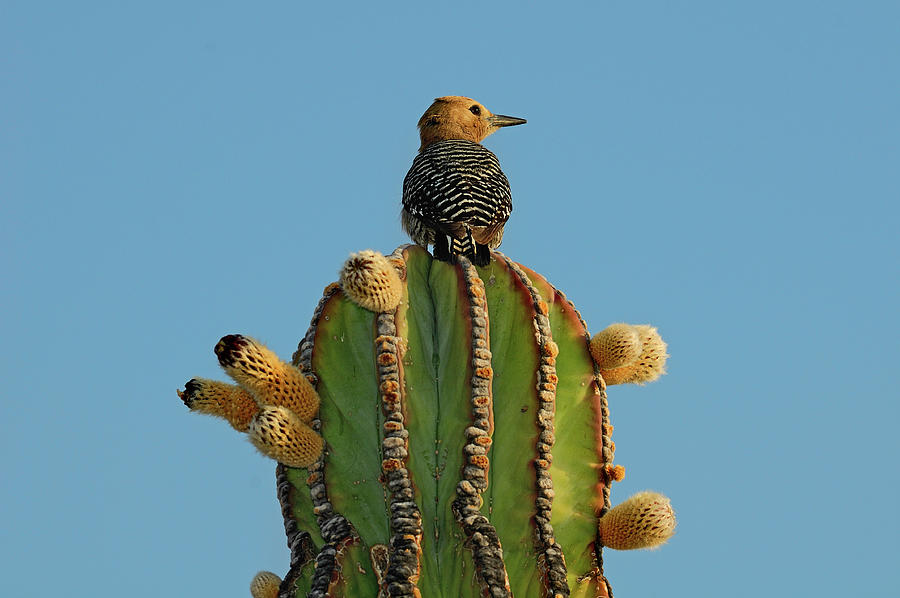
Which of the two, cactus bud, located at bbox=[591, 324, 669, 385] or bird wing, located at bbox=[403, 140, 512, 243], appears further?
bird wing, located at bbox=[403, 140, 512, 243]

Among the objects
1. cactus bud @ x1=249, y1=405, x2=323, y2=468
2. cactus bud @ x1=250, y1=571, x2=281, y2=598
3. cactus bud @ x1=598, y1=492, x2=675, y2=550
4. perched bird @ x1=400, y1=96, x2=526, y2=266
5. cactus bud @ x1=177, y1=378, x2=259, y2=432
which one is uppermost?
perched bird @ x1=400, y1=96, x2=526, y2=266

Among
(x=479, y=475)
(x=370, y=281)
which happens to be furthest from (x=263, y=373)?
(x=479, y=475)

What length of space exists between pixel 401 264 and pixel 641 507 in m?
1.40

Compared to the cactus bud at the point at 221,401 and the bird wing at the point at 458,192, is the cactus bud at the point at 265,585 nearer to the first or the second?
the cactus bud at the point at 221,401

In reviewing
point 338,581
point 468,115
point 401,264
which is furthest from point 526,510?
point 468,115

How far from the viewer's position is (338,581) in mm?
4508

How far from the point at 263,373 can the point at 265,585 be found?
1150 mm

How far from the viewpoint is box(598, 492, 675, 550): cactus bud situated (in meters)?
4.76

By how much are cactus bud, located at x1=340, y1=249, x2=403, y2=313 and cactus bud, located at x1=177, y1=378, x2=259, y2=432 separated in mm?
616

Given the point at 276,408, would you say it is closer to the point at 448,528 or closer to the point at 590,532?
the point at 448,528

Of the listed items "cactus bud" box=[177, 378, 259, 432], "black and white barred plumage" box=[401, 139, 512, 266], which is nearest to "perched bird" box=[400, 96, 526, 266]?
"black and white barred plumage" box=[401, 139, 512, 266]

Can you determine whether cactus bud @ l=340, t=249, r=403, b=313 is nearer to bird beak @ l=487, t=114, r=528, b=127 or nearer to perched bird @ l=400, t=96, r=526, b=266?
perched bird @ l=400, t=96, r=526, b=266

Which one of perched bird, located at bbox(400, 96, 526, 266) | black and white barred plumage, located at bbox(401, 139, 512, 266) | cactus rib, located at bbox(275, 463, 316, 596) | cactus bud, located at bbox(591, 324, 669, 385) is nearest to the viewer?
cactus rib, located at bbox(275, 463, 316, 596)

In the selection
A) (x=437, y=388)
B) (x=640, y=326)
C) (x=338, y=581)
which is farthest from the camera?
(x=640, y=326)
